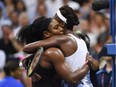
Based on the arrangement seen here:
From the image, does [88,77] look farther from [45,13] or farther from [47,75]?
[45,13]

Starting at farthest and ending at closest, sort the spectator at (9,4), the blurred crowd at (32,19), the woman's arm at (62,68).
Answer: the spectator at (9,4) → the blurred crowd at (32,19) → the woman's arm at (62,68)

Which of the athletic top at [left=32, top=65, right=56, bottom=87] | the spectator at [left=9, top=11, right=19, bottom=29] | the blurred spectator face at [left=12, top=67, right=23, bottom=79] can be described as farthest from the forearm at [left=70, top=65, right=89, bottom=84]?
the spectator at [left=9, top=11, right=19, bottom=29]

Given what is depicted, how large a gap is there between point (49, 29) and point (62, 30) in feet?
0.43

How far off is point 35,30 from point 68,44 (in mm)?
465

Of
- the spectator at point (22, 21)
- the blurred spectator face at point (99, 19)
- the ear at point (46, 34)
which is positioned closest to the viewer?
the ear at point (46, 34)

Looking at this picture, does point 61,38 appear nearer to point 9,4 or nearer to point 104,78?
point 104,78

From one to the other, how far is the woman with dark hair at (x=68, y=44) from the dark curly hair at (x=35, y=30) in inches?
3.2

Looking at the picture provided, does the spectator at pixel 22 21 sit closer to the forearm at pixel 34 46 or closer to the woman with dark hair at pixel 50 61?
the woman with dark hair at pixel 50 61

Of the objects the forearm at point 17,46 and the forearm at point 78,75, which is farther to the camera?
the forearm at point 17,46

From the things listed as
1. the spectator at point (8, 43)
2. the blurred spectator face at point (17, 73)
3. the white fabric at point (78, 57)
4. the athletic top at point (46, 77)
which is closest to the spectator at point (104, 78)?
the white fabric at point (78, 57)

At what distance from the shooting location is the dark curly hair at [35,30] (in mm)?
5668

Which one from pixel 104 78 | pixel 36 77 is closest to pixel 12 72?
pixel 104 78

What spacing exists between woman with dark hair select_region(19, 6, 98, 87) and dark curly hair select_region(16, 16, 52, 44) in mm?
81

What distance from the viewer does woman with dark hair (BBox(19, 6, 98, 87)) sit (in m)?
5.45
